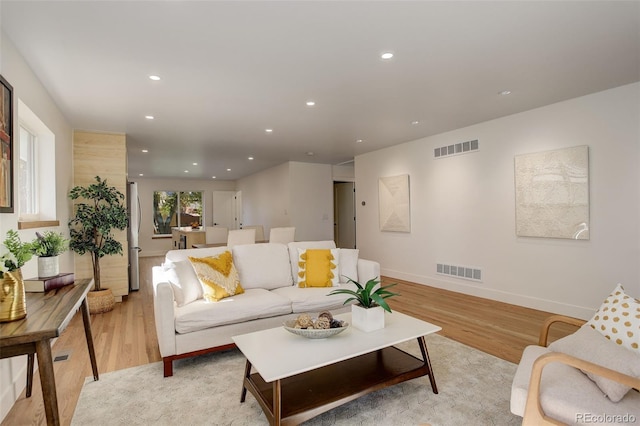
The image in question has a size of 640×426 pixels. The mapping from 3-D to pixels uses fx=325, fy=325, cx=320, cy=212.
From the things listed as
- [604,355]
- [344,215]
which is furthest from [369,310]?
[344,215]

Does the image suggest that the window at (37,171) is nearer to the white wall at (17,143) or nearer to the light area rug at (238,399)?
the white wall at (17,143)

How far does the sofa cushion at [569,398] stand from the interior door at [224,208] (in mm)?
10870

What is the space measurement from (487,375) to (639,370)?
125 cm

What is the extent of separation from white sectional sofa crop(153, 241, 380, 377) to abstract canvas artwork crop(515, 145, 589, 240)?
220 centimetres

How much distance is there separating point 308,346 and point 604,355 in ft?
4.78

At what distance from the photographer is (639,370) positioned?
135cm

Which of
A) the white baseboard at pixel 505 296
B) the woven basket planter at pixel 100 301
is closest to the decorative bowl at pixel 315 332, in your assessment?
the white baseboard at pixel 505 296

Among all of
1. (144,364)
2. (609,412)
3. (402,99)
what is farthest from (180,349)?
(402,99)

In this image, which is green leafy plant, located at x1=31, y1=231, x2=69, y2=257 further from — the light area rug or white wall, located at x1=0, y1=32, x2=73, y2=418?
the light area rug

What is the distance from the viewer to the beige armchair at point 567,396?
133 cm

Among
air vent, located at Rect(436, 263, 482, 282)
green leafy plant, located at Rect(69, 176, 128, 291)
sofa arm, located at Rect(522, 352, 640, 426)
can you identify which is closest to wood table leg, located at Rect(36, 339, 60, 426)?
sofa arm, located at Rect(522, 352, 640, 426)

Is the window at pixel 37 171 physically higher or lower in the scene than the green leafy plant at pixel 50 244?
higher

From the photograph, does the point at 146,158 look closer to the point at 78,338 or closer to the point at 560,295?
the point at 78,338

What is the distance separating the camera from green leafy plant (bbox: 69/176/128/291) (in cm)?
434
